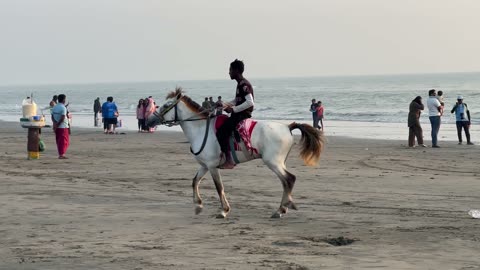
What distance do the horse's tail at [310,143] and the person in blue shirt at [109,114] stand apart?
69.0 ft

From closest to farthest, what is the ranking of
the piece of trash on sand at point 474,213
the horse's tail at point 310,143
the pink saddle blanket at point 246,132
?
1. the piece of trash on sand at point 474,213
2. the pink saddle blanket at point 246,132
3. the horse's tail at point 310,143

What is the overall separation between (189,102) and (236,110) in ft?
3.06

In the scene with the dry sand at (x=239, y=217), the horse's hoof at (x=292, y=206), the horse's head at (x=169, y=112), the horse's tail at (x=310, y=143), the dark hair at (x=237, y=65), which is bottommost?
the dry sand at (x=239, y=217)

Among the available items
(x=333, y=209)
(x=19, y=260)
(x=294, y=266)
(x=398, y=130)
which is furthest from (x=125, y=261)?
(x=398, y=130)

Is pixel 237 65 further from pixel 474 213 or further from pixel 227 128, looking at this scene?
pixel 474 213

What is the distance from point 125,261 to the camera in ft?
28.7

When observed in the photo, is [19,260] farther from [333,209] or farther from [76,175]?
[76,175]

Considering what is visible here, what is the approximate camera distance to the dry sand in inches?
349

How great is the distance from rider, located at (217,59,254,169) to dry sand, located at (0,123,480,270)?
979mm

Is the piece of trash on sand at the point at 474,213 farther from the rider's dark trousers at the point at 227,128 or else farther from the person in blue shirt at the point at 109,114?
the person in blue shirt at the point at 109,114

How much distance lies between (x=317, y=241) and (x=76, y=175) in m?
9.08

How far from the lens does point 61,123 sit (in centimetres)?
2097

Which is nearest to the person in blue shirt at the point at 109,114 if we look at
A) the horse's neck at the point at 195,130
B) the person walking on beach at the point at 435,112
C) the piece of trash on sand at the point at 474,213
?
the person walking on beach at the point at 435,112

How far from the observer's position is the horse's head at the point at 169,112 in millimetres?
12172
